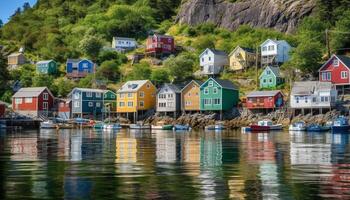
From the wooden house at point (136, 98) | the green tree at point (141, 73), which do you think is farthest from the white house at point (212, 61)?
the wooden house at point (136, 98)

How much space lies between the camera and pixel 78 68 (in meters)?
147

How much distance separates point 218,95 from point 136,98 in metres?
20.1

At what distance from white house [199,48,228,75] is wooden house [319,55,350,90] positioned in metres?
32.8

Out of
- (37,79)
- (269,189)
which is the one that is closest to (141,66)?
(37,79)

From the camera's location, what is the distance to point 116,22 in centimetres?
18425

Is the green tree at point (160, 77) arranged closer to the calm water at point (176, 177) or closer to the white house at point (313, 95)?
the white house at point (313, 95)

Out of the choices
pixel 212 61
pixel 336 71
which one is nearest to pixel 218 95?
pixel 336 71

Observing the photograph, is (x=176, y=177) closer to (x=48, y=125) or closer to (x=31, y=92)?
(x=48, y=125)

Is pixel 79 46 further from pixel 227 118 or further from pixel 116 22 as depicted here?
pixel 227 118

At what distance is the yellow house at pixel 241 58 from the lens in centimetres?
12669

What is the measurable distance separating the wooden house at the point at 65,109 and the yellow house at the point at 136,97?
11.9m

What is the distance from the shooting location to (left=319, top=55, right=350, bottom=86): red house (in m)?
98.7

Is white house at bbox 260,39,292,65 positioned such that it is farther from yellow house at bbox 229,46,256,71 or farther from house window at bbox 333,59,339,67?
house window at bbox 333,59,339,67

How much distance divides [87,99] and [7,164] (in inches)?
3667
